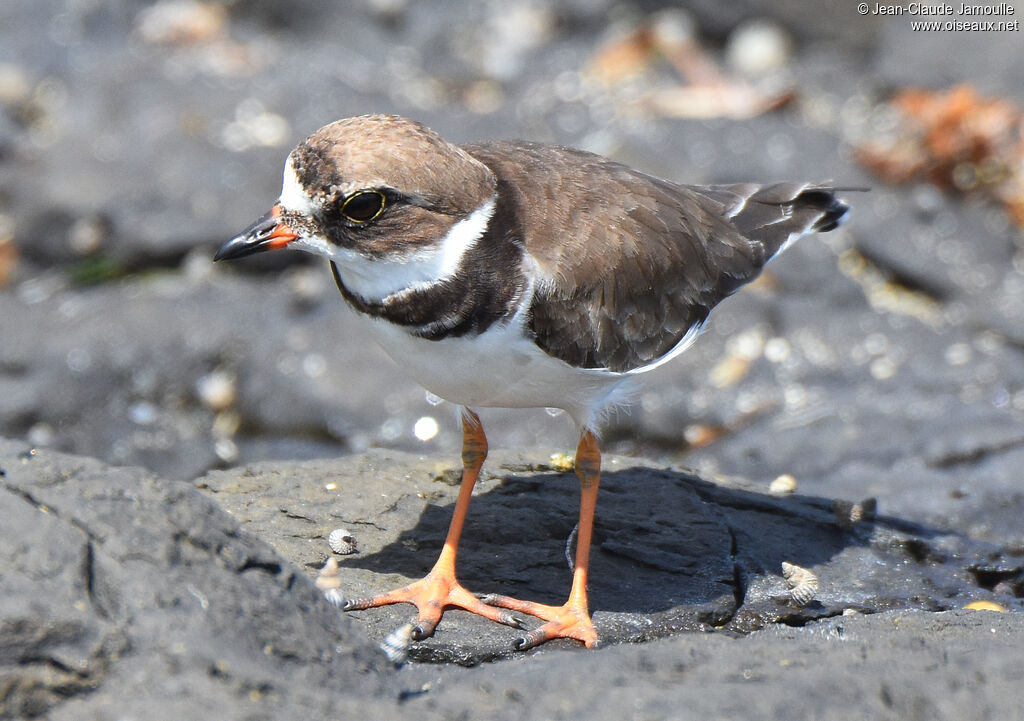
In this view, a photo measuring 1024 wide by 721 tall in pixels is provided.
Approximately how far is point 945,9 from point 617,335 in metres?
10.0

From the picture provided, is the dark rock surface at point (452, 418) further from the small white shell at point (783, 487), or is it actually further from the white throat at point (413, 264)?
the white throat at point (413, 264)

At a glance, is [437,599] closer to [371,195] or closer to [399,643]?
[399,643]

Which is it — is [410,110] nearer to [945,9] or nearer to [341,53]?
[341,53]

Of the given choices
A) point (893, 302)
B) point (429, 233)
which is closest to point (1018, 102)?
point (893, 302)

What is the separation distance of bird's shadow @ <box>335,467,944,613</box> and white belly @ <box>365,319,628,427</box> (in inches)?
30.3

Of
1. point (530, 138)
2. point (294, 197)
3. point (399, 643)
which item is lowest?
Answer: point (530, 138)

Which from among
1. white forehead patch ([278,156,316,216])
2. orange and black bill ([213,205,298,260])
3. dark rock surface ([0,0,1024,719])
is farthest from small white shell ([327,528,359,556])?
white forehead patch ([278,156,316,216])

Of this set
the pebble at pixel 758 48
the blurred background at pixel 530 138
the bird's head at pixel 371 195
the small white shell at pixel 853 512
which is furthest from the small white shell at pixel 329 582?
the pebble at pixel 758 48

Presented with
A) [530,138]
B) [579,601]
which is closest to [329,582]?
[579,601]

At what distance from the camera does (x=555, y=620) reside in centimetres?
469

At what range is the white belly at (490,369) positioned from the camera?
455cm

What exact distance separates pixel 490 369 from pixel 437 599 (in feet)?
3.25

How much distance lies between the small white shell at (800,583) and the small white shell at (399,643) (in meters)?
1.75

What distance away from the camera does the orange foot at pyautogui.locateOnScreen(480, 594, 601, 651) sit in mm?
4566
